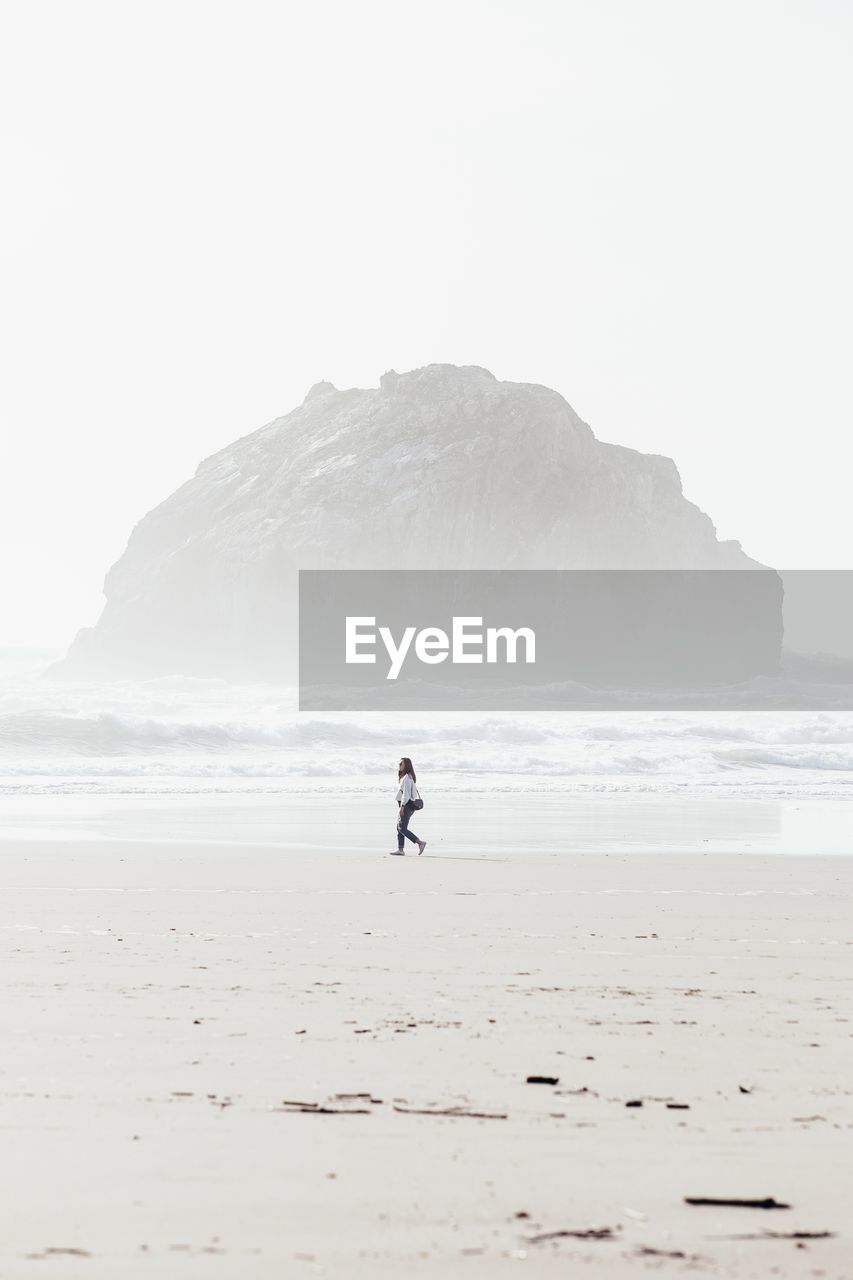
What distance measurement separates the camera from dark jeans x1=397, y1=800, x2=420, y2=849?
15.2 m

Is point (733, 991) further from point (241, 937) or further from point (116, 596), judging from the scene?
point (116, 596)

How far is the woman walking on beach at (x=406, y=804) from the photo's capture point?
1523 centimetres

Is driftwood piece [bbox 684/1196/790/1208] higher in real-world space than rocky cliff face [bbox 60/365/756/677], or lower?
lower

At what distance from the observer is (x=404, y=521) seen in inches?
4970

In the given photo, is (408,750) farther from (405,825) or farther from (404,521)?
(404,521)

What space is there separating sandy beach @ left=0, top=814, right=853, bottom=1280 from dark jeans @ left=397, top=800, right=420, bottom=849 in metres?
5.16

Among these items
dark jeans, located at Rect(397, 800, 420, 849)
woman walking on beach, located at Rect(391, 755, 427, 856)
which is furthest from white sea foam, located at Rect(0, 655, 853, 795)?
dark jeans, located at Rect(397, 800, 420, 849)

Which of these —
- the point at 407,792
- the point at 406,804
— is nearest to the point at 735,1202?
the point at 406,804

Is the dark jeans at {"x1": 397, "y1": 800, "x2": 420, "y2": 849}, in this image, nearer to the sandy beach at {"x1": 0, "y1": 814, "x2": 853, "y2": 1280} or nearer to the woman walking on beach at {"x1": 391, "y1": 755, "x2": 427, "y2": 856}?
the woman walking on beach at {"x1": 391, "y1": 755, "x2": 427, "y2": 856}

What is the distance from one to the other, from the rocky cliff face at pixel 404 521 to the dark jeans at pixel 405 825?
100 m

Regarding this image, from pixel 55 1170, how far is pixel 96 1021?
210 cm

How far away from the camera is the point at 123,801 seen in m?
24.1

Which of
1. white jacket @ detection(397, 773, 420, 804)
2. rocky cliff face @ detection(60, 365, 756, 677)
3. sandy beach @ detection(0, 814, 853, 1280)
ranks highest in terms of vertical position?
rocky cliff face @ detection(60, 365, 756, 677)

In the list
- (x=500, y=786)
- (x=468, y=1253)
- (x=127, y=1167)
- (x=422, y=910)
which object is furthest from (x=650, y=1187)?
(x=500, y=786)
